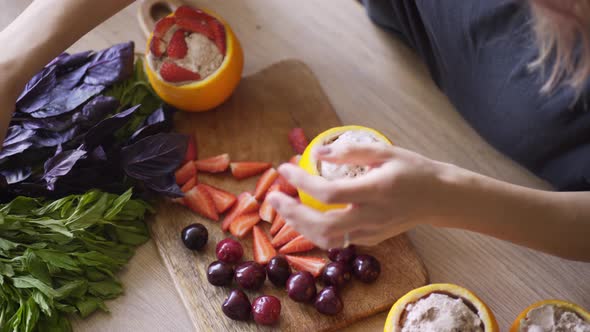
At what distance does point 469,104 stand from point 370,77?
24 centimetres

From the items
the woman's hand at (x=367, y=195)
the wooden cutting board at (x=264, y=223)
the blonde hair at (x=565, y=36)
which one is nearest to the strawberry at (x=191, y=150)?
the wooden cutting board at (x=264, y=223)

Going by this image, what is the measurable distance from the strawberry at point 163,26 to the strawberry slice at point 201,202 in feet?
1.06

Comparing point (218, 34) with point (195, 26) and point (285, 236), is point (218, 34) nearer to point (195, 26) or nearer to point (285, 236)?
point (195, 26)

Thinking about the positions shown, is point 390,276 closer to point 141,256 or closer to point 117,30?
point 141,256

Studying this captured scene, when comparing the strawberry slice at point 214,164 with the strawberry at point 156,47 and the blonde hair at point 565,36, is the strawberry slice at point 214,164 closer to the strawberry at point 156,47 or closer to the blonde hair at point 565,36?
the strawberry at point 156,47

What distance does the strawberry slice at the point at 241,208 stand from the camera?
1.19 metres

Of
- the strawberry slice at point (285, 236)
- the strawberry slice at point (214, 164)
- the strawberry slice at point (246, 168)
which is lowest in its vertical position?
the strawberry slice at point (285, 236)

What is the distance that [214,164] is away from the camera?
1.24 metres

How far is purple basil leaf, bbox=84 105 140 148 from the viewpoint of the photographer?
1155 mm

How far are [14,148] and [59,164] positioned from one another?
0.11 m

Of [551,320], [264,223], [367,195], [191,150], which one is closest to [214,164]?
[191,150]

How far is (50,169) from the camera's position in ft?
3.73

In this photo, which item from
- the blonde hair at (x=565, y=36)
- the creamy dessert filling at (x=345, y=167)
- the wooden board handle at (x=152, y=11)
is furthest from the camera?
the wooden board handle at (x=152, y=11)

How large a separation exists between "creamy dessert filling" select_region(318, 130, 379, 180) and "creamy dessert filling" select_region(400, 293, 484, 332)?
0.79 ft
